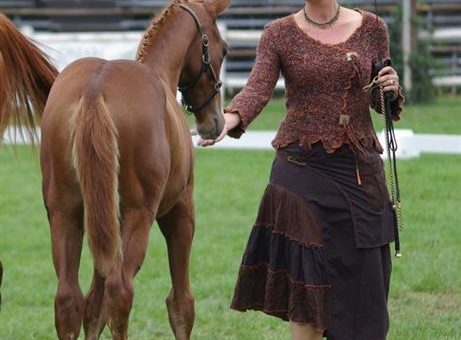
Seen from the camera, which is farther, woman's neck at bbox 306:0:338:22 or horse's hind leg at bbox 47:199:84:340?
woman's neck at bbox 306:0:338:22

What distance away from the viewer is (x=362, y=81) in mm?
4734

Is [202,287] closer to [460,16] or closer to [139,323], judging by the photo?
[139,323]

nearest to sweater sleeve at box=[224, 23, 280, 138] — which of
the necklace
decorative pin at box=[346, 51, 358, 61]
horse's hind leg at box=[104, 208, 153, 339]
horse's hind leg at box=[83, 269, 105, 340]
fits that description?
the necklace

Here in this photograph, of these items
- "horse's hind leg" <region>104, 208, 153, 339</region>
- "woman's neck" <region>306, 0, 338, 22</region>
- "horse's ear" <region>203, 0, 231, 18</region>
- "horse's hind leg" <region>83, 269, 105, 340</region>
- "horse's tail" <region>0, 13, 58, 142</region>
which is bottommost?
"horse's hind leg" <region>83, 269, 105, 340</region>

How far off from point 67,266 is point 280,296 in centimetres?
95

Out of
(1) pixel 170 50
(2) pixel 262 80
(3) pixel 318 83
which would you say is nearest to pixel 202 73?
(1) pixel 170 50

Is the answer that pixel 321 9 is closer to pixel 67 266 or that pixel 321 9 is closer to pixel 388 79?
pixel 388 79

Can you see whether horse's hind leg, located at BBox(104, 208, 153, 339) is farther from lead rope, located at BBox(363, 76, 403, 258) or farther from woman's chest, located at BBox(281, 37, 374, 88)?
lead rope, located at BBox(363, 76, 403, 258)

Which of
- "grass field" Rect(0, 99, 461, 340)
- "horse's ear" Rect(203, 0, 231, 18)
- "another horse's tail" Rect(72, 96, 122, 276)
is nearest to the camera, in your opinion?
"another horse's tail" Rect(72, 96, 122, 276)

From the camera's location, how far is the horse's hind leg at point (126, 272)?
4516mm

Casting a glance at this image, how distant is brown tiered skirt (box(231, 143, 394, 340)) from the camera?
472 centimetres

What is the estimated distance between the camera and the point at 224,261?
8516 millimetres

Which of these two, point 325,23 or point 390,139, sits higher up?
point 325,23

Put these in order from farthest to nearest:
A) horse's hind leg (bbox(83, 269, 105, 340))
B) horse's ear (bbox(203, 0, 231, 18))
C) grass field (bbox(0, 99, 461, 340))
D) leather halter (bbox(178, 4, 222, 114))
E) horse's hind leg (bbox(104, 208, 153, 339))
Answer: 1. grass field (bbox(0, 99, 461, 340))
2. horse's ear (bbox(203, 0, 231, 18))
3. leather halter (bbox(178, 4, 222, 114))
4. horse's hind leg (bbox(83, 269, 105, 340))
5. horse's hind leg (bbox(104, 208, 153, 339))
